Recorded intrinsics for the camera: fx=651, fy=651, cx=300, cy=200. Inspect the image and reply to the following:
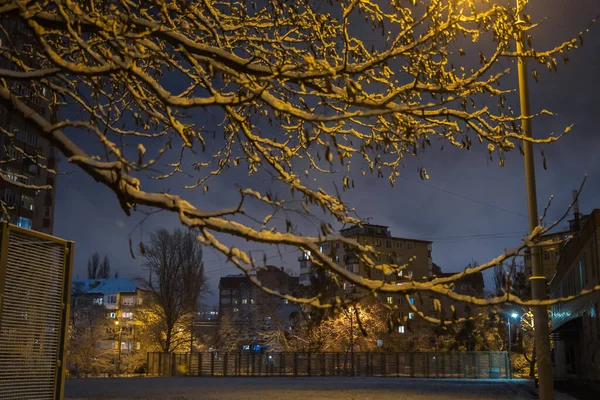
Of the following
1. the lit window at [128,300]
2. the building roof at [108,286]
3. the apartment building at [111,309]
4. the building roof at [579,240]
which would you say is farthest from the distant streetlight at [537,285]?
the lit window at [128,300]

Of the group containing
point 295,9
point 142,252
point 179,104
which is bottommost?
point 142,252

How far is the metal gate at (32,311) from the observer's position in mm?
6602

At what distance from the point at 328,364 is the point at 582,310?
2946 cm

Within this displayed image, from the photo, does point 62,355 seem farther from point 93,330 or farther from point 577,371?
point 93,330

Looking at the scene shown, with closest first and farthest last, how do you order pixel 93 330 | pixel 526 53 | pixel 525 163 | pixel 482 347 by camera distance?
pixel 526 53
pixel 525 163
pixel 93 330
pixel 482 347

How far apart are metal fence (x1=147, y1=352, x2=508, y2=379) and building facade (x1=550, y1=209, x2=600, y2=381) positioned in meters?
12.0

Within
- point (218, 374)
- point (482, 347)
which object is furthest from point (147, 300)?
point (482, 347)

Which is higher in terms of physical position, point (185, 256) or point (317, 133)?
point (185, 256)

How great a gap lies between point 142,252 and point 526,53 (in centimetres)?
486

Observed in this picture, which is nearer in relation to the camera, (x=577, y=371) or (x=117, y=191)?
(x=117, y=191)

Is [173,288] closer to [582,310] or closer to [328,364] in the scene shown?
[328,364]

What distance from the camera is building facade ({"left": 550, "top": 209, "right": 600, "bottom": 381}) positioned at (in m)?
23.4

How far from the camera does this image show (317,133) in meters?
8.24

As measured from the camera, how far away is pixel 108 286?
353ft
